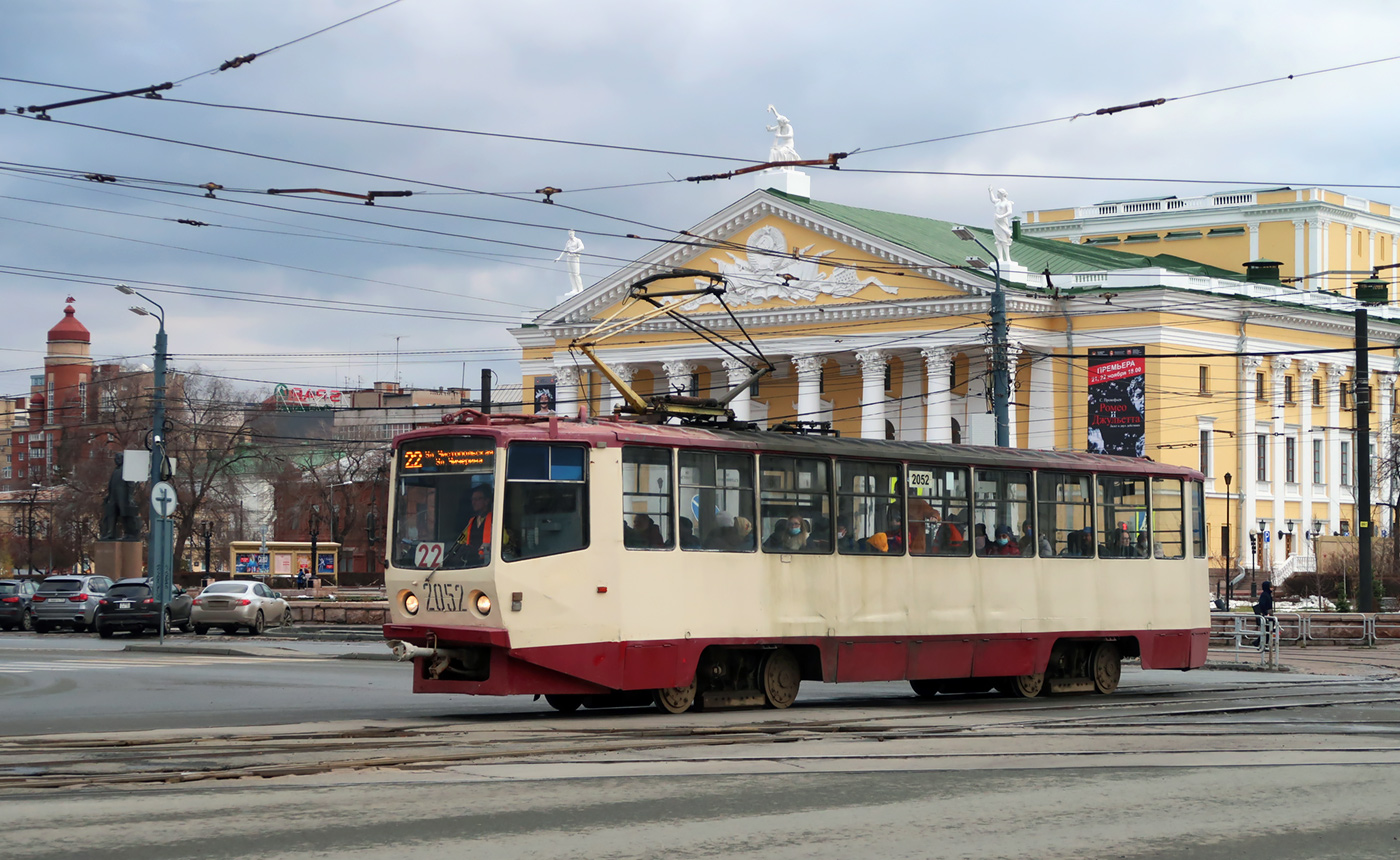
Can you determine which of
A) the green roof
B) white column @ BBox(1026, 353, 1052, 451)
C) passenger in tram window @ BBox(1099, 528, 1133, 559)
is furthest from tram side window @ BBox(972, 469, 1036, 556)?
white column @ BBox(1026, 353, 1052, 451)

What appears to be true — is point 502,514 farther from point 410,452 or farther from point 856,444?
point 856,444

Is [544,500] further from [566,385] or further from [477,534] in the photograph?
[566,385]

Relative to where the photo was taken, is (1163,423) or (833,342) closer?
(1163,423)

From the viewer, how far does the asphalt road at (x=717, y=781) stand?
894 centimetres

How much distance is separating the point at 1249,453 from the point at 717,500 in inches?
2307

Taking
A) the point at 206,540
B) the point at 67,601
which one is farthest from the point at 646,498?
the point at 206,540

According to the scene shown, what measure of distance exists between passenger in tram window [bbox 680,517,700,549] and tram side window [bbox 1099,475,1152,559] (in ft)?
20.4

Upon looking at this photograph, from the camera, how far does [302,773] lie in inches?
444

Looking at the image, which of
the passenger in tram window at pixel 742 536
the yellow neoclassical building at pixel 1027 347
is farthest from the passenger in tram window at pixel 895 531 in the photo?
the yellow neoclassical building at pixel 1027 347

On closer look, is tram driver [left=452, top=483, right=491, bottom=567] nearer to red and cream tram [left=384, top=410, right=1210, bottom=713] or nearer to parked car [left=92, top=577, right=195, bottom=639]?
red and cream tram [left=384, top=410, right=1210, bottom=713]

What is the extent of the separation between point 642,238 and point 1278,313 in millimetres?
47071

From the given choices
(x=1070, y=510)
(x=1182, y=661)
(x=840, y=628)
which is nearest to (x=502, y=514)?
(x=840, y=628)

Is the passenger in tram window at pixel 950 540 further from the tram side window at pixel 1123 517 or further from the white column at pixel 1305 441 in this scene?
the white column at pixel 1305 441

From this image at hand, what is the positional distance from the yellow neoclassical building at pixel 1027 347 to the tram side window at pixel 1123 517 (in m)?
40.1
